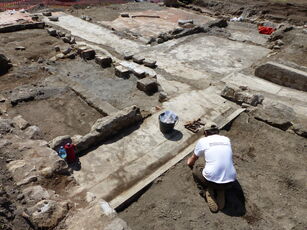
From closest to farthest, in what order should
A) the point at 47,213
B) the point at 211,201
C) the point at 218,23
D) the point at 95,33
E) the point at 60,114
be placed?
the point at 47,213 → the point at 211,201 → the point at 60,114 → the point at 95,33 → the point at 218,23

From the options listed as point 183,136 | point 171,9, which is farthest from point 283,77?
point 171,9

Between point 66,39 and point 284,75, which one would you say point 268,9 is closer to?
point 284,75

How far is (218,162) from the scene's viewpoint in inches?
190

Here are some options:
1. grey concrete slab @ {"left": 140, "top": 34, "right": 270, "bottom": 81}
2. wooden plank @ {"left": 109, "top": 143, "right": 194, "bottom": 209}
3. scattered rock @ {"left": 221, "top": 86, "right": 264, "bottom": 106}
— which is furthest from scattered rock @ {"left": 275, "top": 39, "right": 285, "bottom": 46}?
wooden plank @ {"left": 109, "top": 143, "right": 194, "bottom": 209}

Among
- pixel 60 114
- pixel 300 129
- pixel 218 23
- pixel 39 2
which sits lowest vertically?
pixel 60 114

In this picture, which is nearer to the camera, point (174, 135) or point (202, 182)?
point (202, 182)

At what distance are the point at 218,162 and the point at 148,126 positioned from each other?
2522 mm

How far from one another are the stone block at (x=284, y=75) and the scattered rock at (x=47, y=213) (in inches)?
306

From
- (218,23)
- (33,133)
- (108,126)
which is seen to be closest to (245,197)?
(108,126)

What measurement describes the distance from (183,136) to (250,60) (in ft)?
19.3

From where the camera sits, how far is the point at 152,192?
207 inches

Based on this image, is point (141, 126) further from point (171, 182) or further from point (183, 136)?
point (171, 182)

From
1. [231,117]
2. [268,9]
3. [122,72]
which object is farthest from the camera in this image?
[268,9]

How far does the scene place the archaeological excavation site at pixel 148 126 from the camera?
4.73 metres
